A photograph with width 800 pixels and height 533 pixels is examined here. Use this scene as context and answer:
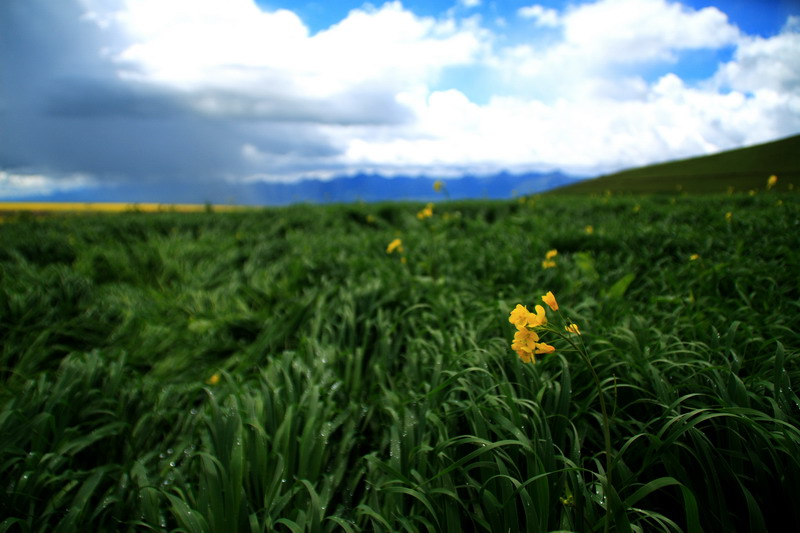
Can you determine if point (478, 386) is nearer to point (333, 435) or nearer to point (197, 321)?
point (333, 435)

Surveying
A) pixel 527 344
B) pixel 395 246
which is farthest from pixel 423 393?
pixel 395 246

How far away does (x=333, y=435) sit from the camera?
68.3 inches

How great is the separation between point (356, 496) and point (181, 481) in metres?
0.67

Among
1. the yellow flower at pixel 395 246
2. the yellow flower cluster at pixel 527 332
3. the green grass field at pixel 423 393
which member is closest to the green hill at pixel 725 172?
the green grass field at pixel 423 393

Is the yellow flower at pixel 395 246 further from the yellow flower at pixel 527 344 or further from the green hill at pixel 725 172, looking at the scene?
the green hill at pixel 725 172

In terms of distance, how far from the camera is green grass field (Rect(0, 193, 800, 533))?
3.74ft

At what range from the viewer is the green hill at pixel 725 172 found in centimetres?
458

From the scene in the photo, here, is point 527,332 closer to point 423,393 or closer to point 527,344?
point 527,344

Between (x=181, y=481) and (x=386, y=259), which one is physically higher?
(x=386, y=259)

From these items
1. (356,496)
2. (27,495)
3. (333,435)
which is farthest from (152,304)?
(356,496)

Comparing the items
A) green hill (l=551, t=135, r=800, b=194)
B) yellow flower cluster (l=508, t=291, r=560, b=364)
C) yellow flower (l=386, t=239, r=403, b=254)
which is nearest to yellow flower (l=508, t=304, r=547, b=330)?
yellow flower cluster (l=508, t=291, r=560, b=364)

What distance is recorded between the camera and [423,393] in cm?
168

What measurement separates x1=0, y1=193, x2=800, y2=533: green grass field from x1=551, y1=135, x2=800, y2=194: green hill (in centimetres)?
148

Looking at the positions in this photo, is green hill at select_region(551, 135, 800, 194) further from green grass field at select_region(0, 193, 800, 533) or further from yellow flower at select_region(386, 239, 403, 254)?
yellow flower at select_region(386, 239, 403, 254)
